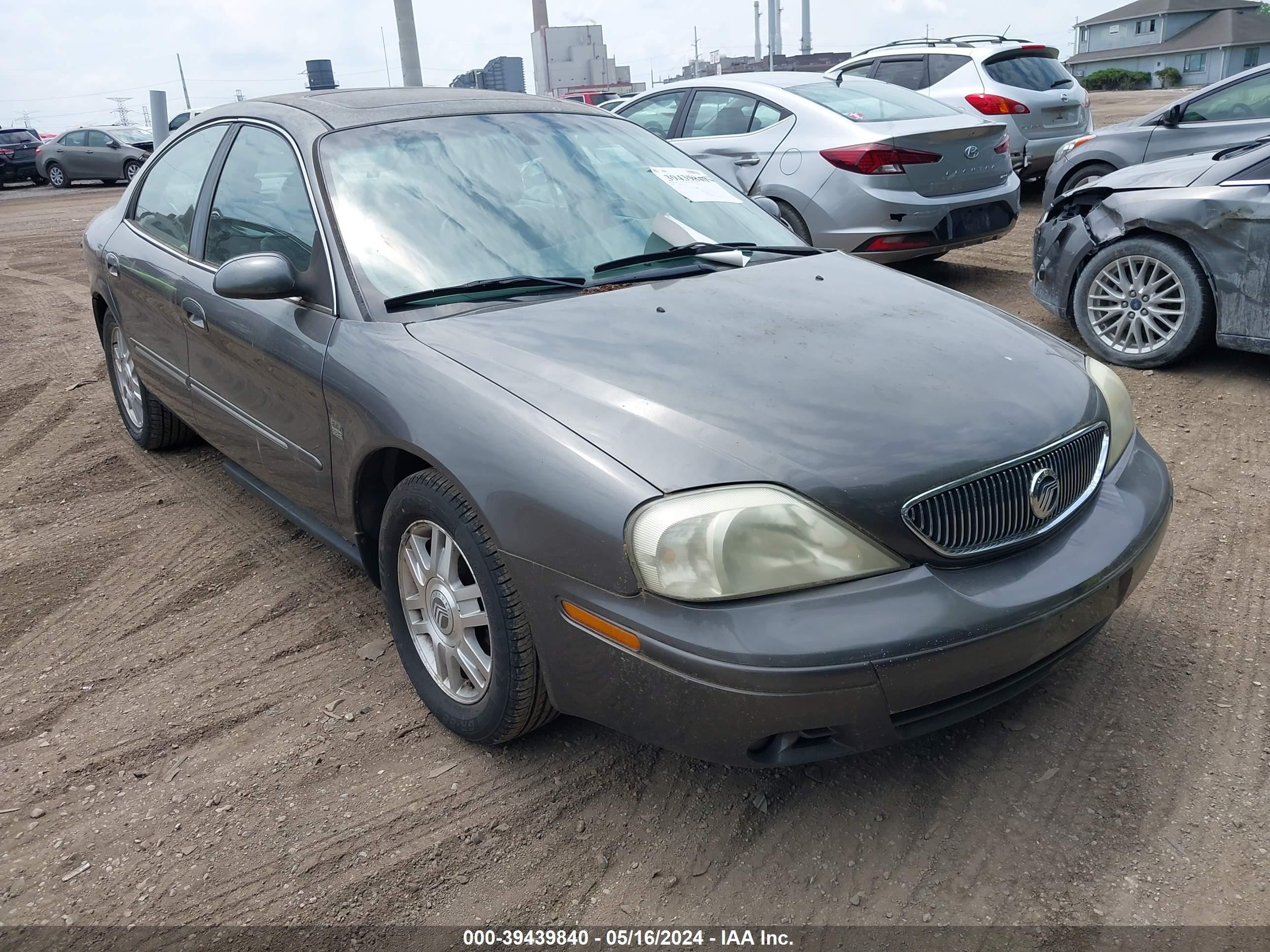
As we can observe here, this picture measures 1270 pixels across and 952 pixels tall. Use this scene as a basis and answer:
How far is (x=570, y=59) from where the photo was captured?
A: 54812mm

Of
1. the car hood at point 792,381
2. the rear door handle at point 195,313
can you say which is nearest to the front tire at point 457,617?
the car hood at point 792,381

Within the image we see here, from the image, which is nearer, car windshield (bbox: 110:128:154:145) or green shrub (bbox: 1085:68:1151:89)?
car windshield (bbox: 110:128:154:145)

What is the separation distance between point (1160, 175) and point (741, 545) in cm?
454

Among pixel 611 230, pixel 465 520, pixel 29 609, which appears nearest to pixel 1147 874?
pixel 465 520

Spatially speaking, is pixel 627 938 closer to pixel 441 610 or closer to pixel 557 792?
pixel 557 792

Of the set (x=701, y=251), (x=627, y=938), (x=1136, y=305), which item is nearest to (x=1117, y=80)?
(x=1136, y=305)

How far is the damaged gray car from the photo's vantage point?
4941mm

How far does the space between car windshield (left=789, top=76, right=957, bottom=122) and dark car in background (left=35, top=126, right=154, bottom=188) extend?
2195 centimetres

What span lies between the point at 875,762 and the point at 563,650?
35.5 inches

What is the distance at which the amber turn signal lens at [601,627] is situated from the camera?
2.15 metres

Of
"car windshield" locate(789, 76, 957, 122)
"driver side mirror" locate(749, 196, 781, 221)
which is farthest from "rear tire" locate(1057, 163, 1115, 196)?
"driver side mirror" locate(749, 196, 781, 221)

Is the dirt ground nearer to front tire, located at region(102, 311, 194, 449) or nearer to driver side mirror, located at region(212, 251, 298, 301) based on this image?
driver side mirror, located at region(212, 251, 298, 301)

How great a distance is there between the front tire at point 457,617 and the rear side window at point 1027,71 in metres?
9.58

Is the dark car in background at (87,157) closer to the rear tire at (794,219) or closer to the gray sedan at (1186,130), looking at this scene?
the rear tire at (794,219)
